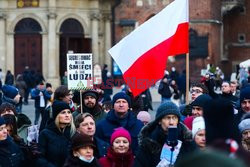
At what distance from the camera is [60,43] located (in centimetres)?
3694

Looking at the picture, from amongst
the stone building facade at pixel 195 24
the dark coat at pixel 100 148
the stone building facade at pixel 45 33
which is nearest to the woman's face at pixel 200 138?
the dark coat at pixel 100 148

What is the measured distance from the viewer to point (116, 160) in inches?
262

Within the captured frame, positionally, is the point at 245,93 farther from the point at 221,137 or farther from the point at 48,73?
the point at 48,73

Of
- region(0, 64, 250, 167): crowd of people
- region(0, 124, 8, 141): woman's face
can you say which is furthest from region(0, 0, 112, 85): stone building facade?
region(0, 124, 8, 141): woman's face

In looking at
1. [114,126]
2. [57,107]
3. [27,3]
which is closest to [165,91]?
[27,3]

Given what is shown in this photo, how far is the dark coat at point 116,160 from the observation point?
6637 millimetres

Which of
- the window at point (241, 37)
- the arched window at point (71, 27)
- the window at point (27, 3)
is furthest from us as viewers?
the window at point (241, 37)

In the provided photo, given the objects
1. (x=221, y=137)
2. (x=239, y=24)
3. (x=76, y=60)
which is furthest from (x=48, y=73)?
(x=221, y=137)

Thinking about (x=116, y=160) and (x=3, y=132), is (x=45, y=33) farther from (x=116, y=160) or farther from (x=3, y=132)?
(x=116, y=160)

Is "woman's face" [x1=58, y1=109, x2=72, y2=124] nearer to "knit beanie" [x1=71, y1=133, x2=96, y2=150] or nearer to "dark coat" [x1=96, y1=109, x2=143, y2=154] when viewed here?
"dark coat" [x1=96, y1=109, x2=143, y2=154]

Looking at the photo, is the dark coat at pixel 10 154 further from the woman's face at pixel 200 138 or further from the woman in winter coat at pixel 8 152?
the woman's face at pixel 200 138

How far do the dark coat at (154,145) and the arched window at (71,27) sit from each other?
31.0 metres

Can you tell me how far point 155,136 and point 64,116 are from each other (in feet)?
5.46

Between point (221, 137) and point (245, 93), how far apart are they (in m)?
5.77
